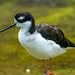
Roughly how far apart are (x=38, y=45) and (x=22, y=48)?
4371 mm

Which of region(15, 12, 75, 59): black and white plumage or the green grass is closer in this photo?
region(15, 12, 75, 59): black and white plumage

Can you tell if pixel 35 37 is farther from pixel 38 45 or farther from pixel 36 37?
pixel 38 45

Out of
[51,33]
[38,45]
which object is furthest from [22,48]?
[38,45]

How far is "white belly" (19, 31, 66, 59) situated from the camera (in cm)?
589

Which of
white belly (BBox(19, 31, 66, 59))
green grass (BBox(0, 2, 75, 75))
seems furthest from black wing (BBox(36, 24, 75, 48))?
green grass (BBox(0, 2, 75, 75))

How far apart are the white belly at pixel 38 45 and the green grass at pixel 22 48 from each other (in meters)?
1.92

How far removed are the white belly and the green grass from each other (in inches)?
75.7

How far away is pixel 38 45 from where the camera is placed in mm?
5934

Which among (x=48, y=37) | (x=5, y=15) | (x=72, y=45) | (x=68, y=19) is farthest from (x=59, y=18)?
(x=48, y=37)

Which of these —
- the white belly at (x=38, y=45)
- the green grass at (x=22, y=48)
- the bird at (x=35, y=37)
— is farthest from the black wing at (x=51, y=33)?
the green grass at (x=22, y=48)

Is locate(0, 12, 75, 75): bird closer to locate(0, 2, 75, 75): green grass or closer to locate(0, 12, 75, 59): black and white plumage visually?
locate(0, 12, 75, 59): black and white plumage

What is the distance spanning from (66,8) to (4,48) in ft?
20.8

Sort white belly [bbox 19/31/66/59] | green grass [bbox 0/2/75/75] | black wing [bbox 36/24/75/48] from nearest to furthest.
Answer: white belly [bbox 19/31/66/59], black wing [bbox 36/24/75/48], green grass [bbox 0/2/75/75]

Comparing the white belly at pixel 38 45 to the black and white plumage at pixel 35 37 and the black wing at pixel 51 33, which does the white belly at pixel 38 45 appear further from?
the black wing at pixel 51 33
